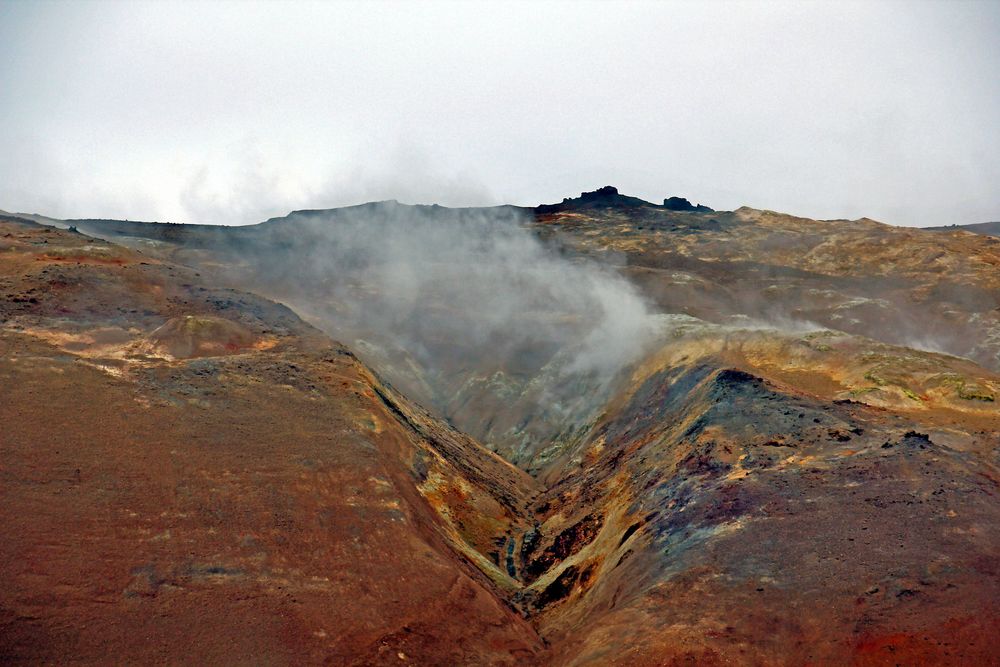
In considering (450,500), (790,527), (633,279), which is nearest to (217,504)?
(450,500)

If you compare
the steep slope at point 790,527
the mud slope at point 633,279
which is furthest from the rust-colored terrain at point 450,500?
the mud slope at point 633,279

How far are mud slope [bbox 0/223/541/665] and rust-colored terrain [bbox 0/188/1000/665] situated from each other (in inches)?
3.6

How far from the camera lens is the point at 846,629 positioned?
50.8ft

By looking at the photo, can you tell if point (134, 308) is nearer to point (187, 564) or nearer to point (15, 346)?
point (15, 346)

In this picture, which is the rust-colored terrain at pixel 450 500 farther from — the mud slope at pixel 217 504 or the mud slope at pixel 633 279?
the mud slope at pixel 633 279

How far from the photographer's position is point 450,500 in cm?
2966

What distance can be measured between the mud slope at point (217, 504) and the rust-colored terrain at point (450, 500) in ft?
0.30

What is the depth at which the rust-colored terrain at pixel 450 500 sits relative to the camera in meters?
16.2

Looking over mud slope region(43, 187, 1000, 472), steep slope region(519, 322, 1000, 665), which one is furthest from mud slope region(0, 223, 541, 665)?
mud slope region(43, 187, 1000, 472)

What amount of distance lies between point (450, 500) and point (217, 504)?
11288 mm

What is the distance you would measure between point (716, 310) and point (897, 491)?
148 feet

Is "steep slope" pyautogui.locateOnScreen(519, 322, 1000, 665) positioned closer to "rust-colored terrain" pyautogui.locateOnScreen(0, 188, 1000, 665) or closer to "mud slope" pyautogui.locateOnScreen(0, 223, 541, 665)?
"rust-colored terrain" pyautogui.locateOnScreen(0, 188, 1000, 665)

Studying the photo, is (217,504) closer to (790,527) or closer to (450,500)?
(450,500)

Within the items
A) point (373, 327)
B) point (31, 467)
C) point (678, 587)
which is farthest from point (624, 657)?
point (373, 327)
